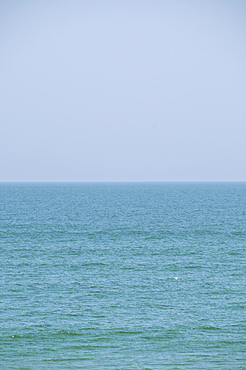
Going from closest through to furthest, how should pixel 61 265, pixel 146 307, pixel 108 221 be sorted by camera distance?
pixel 146 307 < pixel 61 265 < pixel 108 221

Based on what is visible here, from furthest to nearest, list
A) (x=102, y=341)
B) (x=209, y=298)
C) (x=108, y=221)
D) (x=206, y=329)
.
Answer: (x=108, y=221) → (x=209, y=298) → (x=206, y=329) → (x=102, y=341)

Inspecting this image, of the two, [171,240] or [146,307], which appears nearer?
[146,307]

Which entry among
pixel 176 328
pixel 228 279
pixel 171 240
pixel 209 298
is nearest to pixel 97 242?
pixel 171 240

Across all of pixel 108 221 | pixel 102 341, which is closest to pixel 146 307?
pixel 102 341

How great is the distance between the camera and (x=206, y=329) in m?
29.8

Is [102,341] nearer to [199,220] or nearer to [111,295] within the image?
[111,295]

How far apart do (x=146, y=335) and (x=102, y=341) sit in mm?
2732

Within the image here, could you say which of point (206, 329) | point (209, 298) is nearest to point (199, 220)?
point (209, 298)

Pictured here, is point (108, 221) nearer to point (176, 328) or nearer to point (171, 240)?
point (171, 240)

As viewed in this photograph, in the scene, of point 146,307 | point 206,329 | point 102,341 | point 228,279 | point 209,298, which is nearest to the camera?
point 102,341

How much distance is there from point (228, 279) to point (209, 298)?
6227mm

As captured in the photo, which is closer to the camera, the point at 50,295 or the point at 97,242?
the point at 50,295

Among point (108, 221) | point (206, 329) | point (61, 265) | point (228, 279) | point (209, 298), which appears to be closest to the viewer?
point (206, 329)

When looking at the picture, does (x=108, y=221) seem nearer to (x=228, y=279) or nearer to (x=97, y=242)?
(x=97, y=242)
